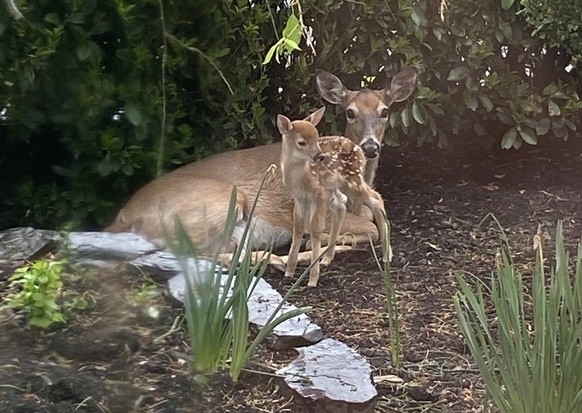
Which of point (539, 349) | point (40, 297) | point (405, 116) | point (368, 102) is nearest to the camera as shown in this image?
point (539, 349)

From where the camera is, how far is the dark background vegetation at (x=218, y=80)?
16.9 feet

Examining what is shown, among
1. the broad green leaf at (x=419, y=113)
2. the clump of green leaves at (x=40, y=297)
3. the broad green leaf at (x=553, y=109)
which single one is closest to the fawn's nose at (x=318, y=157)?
the clump of green leaves at (x=40, y=297)

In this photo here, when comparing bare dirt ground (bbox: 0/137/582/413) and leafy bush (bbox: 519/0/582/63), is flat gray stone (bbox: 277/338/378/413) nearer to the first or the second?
bare dirt ground (bbox: 0/137/582/413)

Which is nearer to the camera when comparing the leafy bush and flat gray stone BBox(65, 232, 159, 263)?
flat gray stone BBox(65, 232, 159, 263)

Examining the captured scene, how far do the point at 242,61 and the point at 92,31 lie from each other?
3.51ft

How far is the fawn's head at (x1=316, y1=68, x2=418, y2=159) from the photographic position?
5.97 meters

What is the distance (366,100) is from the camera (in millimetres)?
6039

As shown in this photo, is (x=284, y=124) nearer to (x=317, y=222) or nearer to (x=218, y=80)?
(x=317, y=222)

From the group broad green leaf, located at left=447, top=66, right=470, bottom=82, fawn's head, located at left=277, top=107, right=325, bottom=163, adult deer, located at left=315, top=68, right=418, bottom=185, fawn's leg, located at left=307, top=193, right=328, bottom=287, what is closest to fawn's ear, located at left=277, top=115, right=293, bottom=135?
fawn's head, located at left=277, top=107, right=325, bottom=163

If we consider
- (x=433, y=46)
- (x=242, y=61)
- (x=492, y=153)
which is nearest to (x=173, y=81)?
(x=242, y=61)

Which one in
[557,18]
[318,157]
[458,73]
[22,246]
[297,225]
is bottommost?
[22,246]

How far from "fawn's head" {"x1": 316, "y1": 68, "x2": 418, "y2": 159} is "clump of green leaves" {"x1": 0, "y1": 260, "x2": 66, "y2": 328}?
2628 mm

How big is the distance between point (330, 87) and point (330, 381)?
9.76 feet

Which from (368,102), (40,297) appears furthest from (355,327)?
(368,102)
